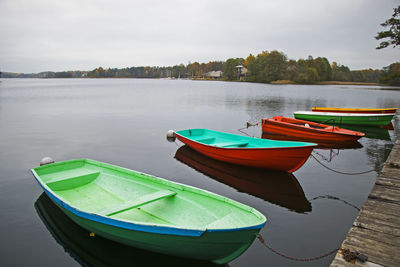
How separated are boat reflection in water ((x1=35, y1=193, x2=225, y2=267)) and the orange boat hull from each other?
16.0 feet

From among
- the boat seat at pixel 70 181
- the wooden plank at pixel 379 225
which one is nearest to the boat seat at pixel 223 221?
the wooden plank at pixel 379 225

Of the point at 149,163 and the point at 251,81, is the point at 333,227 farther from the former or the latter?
the point at 251,81

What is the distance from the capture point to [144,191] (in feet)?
20.1

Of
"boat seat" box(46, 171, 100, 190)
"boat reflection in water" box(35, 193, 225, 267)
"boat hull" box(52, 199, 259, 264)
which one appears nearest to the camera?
"boat hull" box(52, 199, 259, 264)

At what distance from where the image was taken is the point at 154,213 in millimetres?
5301

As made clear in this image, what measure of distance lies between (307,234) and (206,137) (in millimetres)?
7245

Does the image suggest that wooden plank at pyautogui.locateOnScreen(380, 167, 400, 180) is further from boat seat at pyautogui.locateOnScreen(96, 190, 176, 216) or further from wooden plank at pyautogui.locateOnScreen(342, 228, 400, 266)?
boat seat at pyautogui.locateOnScreen(96, 190, 176, 216)

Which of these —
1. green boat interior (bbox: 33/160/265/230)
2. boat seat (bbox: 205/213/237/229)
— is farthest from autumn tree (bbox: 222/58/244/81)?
boat seat (bbox: 205/213/237/229)

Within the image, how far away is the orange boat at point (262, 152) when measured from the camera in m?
8.47

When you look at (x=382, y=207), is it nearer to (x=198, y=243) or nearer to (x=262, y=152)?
(x=198, y=243)

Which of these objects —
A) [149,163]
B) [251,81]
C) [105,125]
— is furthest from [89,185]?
[251,81]

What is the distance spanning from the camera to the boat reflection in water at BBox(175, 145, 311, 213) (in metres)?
7.61

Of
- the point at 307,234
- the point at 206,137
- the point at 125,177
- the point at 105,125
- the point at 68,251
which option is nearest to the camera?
the point at 68,251

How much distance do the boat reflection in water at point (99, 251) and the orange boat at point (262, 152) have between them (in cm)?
489
